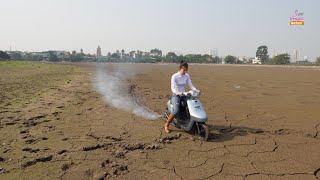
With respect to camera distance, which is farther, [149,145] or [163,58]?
[163,58]

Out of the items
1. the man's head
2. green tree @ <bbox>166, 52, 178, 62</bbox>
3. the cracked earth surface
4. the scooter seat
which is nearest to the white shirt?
the man's head

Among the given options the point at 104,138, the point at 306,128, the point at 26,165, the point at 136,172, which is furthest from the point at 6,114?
the point at 306,128

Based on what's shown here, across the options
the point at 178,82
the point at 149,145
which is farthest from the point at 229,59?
the point at 149,145

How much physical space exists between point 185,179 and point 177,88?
9.12 feet

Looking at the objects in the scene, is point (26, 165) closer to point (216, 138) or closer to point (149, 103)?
point (216, 138)

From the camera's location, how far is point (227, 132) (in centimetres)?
643

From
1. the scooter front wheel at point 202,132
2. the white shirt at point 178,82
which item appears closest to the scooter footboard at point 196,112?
the scooter front wheel at point 202,132

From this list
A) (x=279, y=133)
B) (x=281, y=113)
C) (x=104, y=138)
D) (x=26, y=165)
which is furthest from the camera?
(x=281, y=113)

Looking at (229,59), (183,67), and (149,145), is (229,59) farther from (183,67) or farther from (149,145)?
(149,145)

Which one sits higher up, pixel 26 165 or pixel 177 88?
pixel 177 88

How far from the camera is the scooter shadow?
19.6 feet

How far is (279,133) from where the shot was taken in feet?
20.9

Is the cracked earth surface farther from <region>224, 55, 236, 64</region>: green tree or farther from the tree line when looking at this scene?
<region>224, 55, 236, 64</region>: green tree

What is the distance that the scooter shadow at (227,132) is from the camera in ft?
19.6
